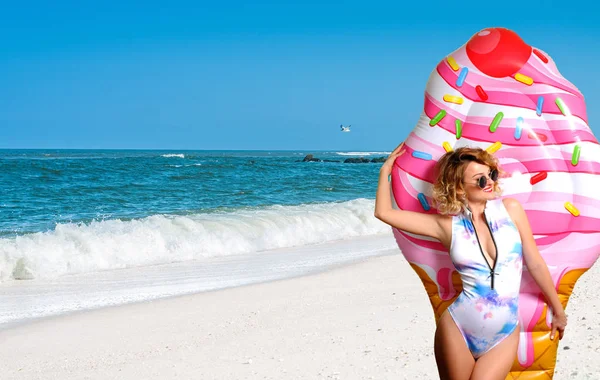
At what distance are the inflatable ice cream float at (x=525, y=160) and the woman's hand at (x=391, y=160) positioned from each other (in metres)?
0.03

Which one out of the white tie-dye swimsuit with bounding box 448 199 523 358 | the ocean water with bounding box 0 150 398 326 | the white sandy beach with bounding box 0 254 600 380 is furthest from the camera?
the ocean water with bounding box 0 150 398 326

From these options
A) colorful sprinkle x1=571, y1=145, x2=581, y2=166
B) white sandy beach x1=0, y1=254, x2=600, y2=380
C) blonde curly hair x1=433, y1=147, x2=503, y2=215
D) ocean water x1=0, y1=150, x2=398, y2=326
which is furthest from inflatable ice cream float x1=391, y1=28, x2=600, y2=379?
ocean water x1=0, y1=150, x2=398, y2=326

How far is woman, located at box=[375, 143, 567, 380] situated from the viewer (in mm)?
2576

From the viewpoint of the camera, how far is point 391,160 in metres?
2.86

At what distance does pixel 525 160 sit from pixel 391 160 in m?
0.51

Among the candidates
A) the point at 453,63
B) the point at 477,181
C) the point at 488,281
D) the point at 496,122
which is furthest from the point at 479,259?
the point at 453,63

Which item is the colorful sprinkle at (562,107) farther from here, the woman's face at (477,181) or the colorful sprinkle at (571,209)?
the woman's face at (477,181)

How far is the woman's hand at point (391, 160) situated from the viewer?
283 cm

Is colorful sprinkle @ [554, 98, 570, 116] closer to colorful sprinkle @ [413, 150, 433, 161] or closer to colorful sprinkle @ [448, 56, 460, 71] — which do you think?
colorful sprinkle @ [448, 56, 460, 71]

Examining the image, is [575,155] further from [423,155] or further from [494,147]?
[423,155]

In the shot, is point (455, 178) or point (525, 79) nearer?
point (455, 178)

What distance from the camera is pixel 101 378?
4254 millimetres

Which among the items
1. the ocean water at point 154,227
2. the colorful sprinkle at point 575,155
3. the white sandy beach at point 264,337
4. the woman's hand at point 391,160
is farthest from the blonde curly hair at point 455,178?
the ocean water at point 154,227

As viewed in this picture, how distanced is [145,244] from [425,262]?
6801 mm
